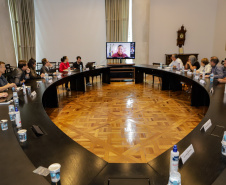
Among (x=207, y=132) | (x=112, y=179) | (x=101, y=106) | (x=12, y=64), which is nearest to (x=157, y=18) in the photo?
(x=101, y=106)

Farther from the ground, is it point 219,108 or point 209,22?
point 209,22

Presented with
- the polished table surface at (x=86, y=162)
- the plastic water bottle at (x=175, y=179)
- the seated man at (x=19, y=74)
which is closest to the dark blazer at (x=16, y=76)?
the seated man at (x=19, y=74)

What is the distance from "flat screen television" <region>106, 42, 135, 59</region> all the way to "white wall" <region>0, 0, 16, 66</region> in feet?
13.2

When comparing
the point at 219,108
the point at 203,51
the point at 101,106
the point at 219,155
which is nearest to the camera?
the point at 219,155

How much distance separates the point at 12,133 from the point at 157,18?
26.9 ft

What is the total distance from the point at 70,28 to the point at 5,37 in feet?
8.56

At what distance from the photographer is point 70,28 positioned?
8.45m

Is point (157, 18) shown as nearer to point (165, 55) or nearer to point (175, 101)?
point (165, 55)

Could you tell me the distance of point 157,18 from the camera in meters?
8.59

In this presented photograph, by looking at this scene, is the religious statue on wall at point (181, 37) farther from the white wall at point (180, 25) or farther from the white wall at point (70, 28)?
the white wall at point (70, 28)

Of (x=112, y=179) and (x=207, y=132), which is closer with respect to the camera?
(x=112, y=179)

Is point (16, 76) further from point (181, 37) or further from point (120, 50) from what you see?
point (181, 37)

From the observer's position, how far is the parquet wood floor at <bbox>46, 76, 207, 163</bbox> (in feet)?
8.92

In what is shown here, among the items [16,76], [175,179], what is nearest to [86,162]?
[175,179]
